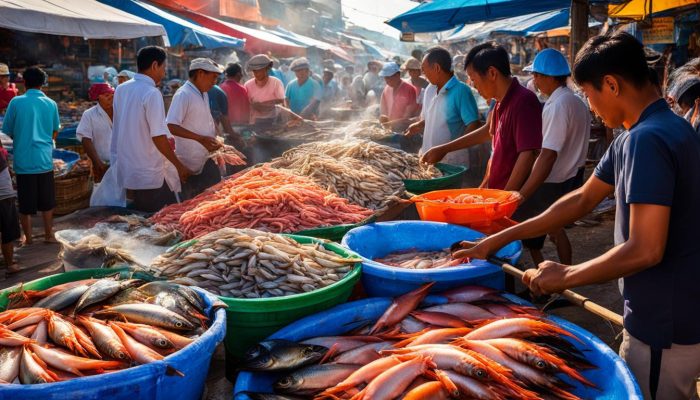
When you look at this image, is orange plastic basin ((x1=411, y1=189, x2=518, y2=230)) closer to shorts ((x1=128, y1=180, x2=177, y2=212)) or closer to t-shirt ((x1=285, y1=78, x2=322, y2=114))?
shorts ((x1=128, y1=180, x2=177, y2=212))

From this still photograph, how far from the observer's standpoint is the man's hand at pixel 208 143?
5.96 m

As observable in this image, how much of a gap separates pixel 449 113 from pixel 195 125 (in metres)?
2.99

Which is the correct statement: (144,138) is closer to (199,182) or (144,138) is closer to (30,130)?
(199,182)

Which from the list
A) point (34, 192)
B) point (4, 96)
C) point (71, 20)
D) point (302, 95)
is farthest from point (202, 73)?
point (4, 96)

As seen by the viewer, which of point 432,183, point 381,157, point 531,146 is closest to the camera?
point 531,146

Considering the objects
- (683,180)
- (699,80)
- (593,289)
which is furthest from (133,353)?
(699,80)

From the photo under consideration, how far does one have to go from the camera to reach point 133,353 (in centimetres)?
205

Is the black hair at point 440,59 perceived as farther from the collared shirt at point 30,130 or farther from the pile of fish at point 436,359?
the collared shirt at point 30,130

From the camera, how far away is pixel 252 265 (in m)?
3.03

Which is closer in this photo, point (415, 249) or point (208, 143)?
point (415, 249)

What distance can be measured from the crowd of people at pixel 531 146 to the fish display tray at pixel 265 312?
853 millimetres

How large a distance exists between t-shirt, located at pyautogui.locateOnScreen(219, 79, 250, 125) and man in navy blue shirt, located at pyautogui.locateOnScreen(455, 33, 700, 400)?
7993mm

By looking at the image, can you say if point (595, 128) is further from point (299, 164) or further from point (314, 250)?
point (314, 250)

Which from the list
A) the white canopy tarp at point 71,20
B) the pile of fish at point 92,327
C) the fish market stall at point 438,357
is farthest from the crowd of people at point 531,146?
the pile of fish at point 92,327
